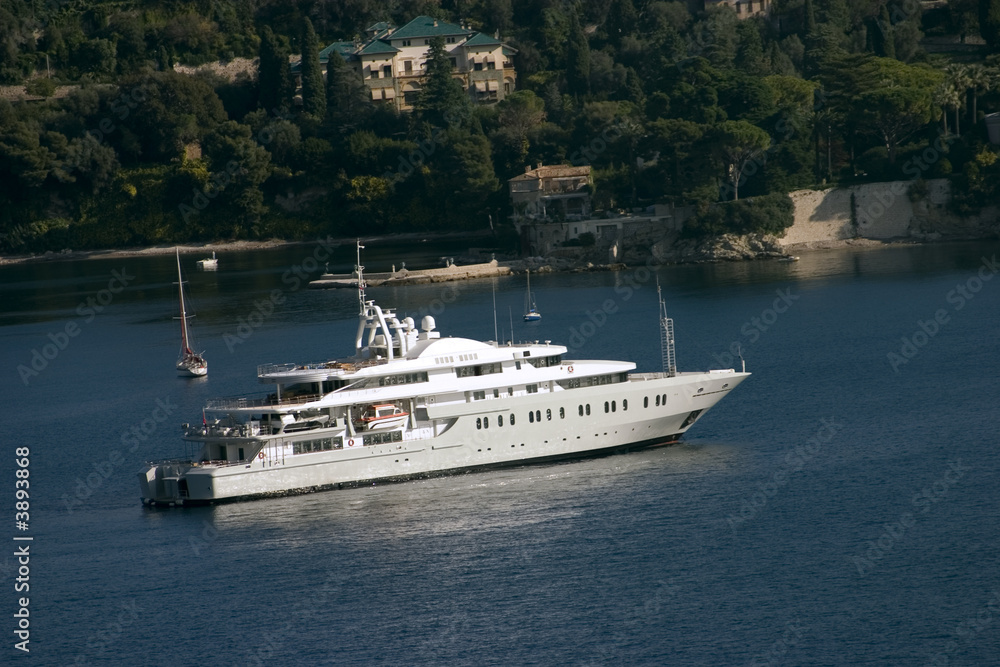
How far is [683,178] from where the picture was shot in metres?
114

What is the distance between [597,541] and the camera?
1698 inches

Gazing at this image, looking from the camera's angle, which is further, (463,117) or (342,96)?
(342,96)

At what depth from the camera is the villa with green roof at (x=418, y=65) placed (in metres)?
152

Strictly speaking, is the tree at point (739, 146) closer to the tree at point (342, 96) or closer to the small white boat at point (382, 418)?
the tree at point (342, 96)

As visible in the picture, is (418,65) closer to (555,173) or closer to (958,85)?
(555,173)

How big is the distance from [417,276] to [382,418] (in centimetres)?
6078

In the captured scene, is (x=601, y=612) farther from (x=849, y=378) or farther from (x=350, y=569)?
(x=849, y=378)

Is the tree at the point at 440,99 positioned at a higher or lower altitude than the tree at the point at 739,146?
higher

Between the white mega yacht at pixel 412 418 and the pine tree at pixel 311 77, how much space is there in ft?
308

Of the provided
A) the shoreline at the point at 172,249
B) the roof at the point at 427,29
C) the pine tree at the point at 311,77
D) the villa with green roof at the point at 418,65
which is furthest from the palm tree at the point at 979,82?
the pine tree at the point at 311,77

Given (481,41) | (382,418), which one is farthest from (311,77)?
(382,418)

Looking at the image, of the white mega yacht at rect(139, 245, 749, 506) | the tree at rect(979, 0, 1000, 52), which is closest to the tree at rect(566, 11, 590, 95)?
the tree at rect(979, 0, 1000, 52)

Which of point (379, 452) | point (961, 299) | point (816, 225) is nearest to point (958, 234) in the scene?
point (816, 225)

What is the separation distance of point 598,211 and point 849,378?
56.7 metres
